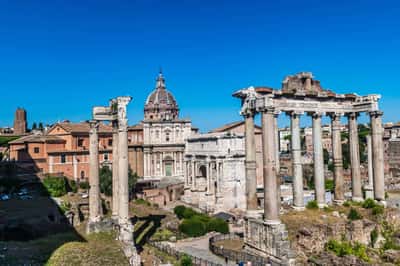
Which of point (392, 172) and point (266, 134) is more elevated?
point (266, 134)

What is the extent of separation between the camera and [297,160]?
21.0 metres

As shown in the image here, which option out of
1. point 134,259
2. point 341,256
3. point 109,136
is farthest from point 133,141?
point 341,256

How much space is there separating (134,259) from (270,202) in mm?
6955

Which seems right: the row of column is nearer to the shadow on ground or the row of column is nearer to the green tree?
the shadow on ground

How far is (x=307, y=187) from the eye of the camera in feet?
198

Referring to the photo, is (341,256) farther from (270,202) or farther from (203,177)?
(203,177)

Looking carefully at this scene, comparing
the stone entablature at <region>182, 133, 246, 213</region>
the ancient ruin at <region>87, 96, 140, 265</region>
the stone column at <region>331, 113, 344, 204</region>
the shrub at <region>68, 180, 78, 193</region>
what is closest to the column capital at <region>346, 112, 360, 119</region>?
the stone column at <region>331, 113, 344, 204</region>

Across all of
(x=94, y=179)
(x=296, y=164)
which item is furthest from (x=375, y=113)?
(x=94, y=179)

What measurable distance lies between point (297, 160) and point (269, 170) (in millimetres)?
3630

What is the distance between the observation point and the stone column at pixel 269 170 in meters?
17.7

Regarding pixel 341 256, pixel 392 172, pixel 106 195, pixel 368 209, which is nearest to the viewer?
pixel 341 256

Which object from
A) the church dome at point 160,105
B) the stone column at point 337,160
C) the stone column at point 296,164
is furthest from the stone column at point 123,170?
the church dome at point 160,105

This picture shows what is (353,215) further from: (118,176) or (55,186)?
(55,186)

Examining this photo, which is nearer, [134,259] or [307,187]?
[134,259]
